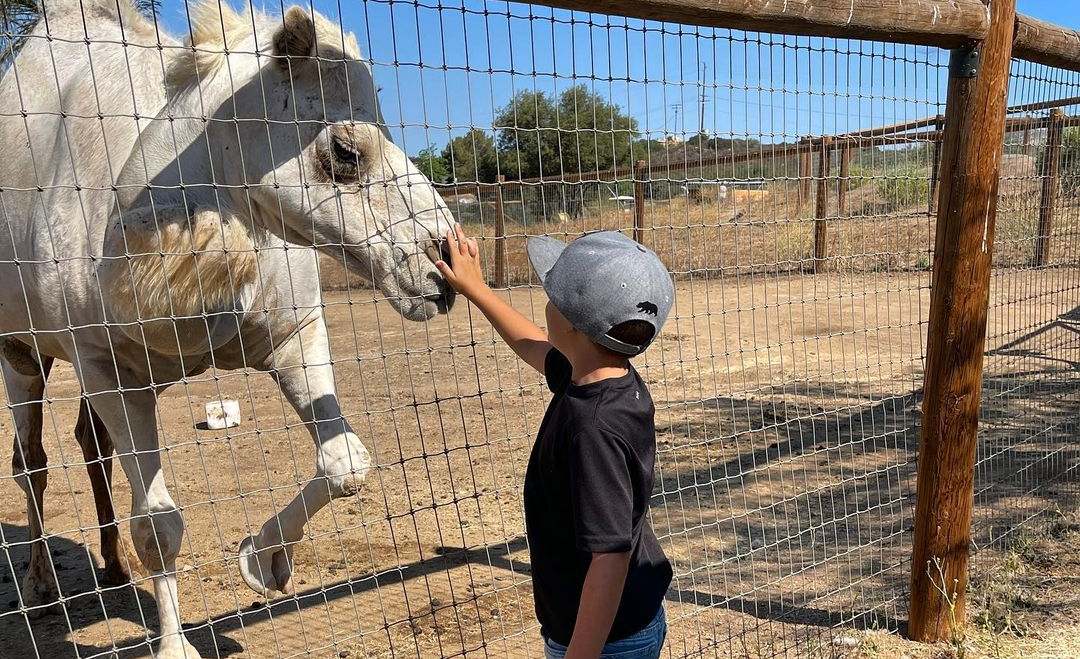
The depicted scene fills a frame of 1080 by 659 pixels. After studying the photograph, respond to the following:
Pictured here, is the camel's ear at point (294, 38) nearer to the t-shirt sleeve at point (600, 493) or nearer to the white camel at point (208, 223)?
the white camel at point (208, 223)

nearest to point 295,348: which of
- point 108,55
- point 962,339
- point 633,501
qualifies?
point 108,55

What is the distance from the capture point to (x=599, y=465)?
155 centimetres

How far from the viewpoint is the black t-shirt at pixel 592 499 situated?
5.06 ft

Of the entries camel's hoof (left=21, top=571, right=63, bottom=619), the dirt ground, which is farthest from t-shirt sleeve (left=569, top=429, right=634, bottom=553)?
camel's hoof (left=21, top=571, right=63, bottom=619)

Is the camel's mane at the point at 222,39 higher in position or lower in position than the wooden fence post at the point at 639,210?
higher

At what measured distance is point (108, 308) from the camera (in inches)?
104

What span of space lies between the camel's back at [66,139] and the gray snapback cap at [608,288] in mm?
1567

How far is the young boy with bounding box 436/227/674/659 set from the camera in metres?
1.54

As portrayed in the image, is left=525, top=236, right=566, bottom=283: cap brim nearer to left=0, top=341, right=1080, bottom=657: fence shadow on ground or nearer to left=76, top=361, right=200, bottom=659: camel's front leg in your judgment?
left=0, top=341, right=1080, bottom=657: fence shadow on ground

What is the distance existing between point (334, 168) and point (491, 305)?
0.59m

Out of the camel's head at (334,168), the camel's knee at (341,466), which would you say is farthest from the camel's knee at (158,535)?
the camel's head at (334,168)

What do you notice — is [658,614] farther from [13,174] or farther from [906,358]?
[906,358]

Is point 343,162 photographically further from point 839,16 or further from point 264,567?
point 839,16

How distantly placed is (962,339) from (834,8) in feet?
3.92
